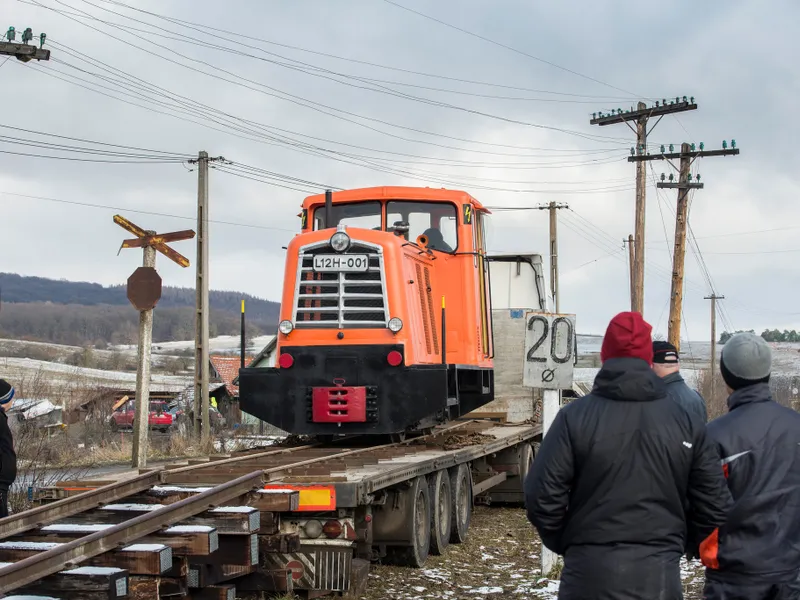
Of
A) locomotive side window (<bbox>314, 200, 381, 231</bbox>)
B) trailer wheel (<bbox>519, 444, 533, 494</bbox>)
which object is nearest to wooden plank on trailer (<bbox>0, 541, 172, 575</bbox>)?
locomotive side window (<bbox>314, 200, 381, 231</bbox>)

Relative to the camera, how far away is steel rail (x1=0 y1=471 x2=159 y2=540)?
275 inches

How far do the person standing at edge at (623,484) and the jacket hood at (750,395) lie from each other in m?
0.69

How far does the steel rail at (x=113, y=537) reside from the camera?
5.46 m

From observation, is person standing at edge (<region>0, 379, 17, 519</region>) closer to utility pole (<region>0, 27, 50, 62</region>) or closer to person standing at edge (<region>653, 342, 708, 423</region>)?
person standing at edge (<region>653, 342, 708, 423</region>)

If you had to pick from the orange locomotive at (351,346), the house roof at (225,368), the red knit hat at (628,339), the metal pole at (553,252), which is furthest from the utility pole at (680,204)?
the house roof at (225,368)

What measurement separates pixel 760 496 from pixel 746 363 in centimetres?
63

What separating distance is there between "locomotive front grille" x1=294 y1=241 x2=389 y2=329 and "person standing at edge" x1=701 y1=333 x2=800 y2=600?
6.24 meters

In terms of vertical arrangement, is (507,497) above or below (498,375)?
below

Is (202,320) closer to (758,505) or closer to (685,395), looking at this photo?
(685,395)

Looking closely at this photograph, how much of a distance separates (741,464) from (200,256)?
20.0 m

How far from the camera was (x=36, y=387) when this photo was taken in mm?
→ 19109

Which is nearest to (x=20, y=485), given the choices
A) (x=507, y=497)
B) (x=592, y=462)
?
(x=507, y=497)

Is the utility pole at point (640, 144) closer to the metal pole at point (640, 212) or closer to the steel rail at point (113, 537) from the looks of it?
the metal pole at point (640, 212)

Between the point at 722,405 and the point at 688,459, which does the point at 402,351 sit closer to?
the point at 688,459
